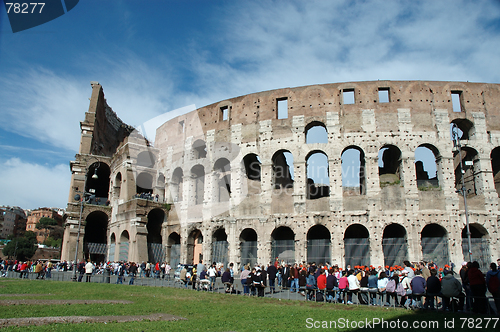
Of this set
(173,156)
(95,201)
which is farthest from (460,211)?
(95,201)

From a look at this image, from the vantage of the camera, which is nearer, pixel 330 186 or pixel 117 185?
pixel 330 186

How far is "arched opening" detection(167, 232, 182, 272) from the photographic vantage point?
92.2 ft

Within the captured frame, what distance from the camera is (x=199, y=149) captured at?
29500 millimetres

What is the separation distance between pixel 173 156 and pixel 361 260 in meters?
16.5

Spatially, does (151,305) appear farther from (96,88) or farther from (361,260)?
(96,88)

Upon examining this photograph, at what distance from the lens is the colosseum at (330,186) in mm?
21891

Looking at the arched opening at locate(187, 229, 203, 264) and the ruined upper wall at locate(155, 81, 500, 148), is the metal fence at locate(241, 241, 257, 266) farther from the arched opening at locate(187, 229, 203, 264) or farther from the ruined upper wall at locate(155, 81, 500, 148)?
the ruined upper wall at locate(155, 81, 500, 148)

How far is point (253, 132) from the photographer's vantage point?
84.9ft

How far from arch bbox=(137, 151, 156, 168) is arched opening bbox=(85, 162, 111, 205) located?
19.4ft

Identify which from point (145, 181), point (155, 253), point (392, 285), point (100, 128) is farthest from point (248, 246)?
point (100, 128)

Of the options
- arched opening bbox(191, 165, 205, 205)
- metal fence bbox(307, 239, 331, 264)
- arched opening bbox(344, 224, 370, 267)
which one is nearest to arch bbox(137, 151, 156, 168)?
arched opening bbox(191, 165, 205, 205)

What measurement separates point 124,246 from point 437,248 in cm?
2177

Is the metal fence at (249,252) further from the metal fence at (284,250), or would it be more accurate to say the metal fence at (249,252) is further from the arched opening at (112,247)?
the arched opening at (112,247)

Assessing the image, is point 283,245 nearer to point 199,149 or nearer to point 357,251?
point 357,251
